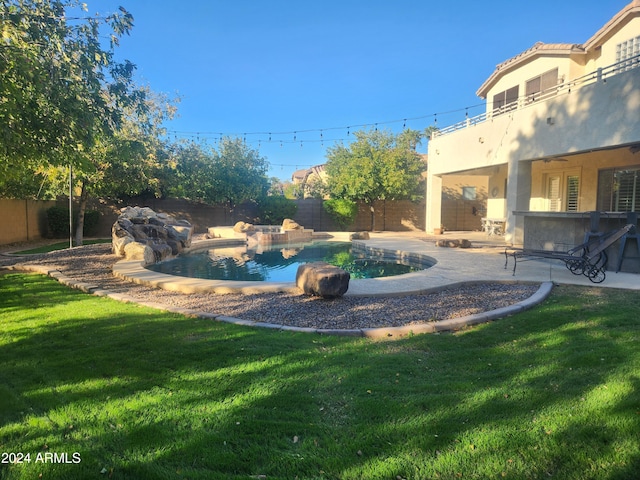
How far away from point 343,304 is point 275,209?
16.9 metres

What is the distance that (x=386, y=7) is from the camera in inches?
606

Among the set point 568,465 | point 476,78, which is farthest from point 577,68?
point 568,465

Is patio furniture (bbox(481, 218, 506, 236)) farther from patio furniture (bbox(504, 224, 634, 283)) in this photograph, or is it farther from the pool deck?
patio furniture (bbox(504, 224, 634, 283))

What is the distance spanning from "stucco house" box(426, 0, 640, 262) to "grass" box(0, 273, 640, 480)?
7040mm

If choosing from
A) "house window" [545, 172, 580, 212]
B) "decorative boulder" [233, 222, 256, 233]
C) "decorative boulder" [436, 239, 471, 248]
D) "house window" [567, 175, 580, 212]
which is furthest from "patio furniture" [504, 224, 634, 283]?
"decorative boulder" [233, 222, 256, 233]

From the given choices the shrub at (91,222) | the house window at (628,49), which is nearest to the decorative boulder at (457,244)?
the house window at (628,49)

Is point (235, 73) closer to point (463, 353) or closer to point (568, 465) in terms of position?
point (463, 353)

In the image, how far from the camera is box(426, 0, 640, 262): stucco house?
10.1 meters

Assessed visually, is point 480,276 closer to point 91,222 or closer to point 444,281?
point 444,281

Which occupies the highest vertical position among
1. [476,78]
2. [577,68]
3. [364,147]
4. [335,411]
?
[476,78]

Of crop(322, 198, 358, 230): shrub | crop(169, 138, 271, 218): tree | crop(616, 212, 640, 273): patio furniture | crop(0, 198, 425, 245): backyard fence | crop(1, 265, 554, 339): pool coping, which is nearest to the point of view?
crop(1, 265, 554, 339): pool coping

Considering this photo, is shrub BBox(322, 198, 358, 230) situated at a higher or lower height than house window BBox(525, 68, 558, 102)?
lower

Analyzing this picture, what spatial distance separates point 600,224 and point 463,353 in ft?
23.6

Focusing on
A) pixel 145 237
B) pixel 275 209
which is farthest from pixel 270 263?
pixel 275 209
